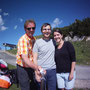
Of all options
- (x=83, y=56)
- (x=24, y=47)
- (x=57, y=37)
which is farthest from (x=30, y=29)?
(x=83, y=56)

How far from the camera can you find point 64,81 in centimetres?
263

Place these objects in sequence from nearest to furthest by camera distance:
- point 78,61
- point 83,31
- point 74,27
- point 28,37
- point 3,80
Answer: point 28,37 → point 3,80 → point 78,61 → point 83,31 → point 74,27

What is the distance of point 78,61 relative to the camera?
1157 centimetres

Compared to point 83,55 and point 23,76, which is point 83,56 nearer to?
point 83,55

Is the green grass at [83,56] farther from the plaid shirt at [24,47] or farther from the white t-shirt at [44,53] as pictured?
the plaid shirt at [24,47]

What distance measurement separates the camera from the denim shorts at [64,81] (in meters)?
2.56

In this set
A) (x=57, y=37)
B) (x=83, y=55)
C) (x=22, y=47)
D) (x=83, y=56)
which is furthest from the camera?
(x=83, y=55)

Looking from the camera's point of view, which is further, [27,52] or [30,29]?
[30,29]

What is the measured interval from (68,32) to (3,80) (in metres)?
32.0

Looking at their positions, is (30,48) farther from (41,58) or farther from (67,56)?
(67,56)

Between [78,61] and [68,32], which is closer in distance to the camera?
[78,61]

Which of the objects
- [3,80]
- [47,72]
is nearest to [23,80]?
[47,72]

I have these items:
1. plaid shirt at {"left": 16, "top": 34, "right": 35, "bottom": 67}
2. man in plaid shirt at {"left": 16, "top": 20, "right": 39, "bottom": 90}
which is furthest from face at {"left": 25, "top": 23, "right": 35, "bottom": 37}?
plaid shirt at {"left": 16, "top": 34, "right": 35, "bottom": 67}

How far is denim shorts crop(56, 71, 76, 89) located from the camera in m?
2.56
